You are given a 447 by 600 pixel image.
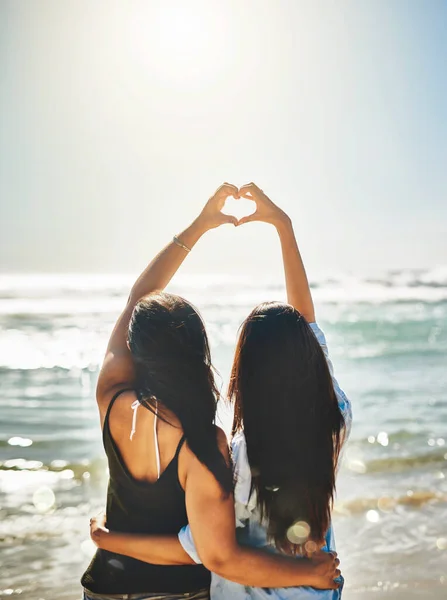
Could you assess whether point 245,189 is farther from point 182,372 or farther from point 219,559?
point 219,559

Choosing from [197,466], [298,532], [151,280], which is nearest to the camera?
[197,466]

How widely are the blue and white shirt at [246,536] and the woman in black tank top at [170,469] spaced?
0.18 ft

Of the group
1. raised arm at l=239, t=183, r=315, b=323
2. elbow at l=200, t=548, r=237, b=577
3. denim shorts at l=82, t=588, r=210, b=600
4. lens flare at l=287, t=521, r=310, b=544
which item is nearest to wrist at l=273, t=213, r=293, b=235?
raised arm at l=239, t=183, r=315, b=323

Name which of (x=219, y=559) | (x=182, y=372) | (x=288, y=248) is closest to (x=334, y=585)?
(x=219, y=559)

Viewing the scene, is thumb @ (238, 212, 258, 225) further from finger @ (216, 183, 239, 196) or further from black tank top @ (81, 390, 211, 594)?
black tank top @ (81, 390, 211, 594)

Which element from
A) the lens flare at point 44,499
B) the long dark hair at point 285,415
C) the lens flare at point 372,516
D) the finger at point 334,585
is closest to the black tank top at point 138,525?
the long dark hair at point 285,415

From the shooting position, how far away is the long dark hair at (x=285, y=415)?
6.45ft

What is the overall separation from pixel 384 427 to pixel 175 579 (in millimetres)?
7340

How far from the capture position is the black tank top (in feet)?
6.79

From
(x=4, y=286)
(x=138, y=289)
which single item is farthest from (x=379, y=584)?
(x=4, y=286)

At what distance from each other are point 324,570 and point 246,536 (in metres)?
0.27

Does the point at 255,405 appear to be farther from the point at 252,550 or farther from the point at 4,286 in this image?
the point at 4,286

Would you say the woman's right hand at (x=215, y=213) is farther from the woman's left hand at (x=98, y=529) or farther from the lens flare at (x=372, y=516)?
the lens flare at (x=372, y=516)

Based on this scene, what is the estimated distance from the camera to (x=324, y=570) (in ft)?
6.86
